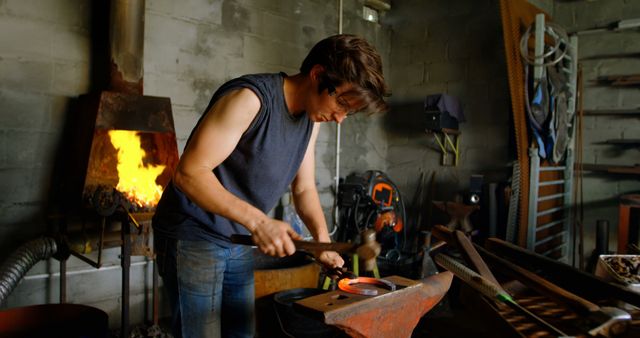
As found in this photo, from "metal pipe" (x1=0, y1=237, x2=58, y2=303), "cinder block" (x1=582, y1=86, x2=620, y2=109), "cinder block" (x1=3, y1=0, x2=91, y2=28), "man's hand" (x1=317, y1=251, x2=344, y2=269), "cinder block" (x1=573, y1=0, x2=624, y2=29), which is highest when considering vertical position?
"cinder block" (x1=573, y1=0, x2=624, y2=29)

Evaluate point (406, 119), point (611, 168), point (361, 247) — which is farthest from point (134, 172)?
point (611, 168)

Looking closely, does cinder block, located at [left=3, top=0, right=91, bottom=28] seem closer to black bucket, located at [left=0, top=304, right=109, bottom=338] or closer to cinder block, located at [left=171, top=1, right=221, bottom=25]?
cinder block, located at [left=171, top=1, right=221, bottom=25]

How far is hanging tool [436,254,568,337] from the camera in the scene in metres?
1.14

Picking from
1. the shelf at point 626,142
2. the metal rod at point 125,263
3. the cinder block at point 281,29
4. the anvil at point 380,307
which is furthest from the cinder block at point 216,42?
the shelf at point 626,142

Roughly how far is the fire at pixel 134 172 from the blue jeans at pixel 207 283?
119cm

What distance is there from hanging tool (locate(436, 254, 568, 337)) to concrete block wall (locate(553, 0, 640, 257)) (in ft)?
10.1

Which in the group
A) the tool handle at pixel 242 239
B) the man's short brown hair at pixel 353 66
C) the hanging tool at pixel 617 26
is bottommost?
the tool handle at pixel 242 239

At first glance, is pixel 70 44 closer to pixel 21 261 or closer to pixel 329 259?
pixel 21 261

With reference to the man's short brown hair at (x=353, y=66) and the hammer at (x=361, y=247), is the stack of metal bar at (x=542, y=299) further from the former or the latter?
the man's short brown hair at (x=353, y=66)

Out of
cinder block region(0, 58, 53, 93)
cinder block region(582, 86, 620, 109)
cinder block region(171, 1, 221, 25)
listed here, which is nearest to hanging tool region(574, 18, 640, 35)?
cinder block region(582, 86, 620, 109)

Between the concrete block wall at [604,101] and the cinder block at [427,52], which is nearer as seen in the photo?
the concrete block wall at [604,101]

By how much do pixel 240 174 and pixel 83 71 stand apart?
5.65 feet

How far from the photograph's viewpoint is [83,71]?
2.83 m

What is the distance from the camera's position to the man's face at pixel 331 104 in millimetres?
1531
